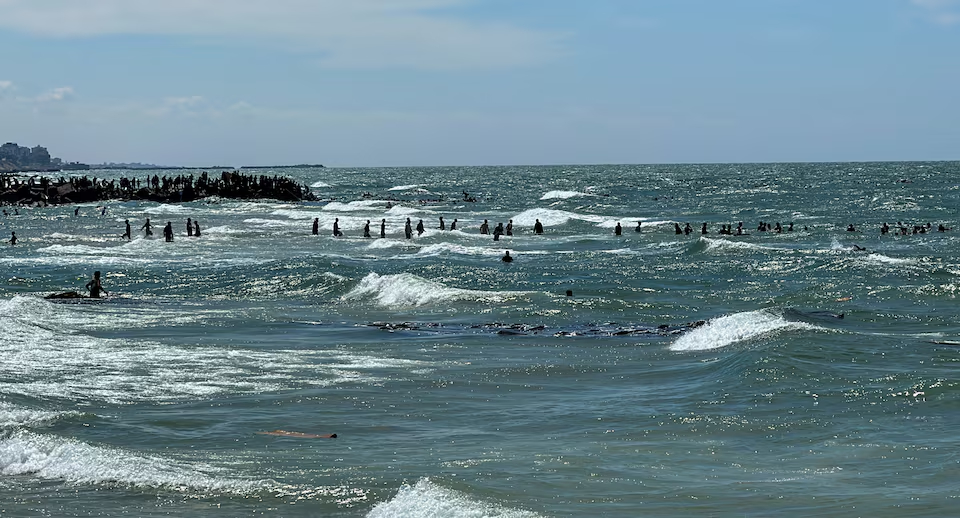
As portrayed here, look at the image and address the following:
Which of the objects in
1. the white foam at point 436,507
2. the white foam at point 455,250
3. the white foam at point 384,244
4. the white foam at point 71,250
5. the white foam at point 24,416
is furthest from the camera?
the white foam at point 384,244

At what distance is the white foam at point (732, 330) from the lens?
23.3 metres

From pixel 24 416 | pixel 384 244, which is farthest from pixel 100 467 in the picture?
pixel 384 244

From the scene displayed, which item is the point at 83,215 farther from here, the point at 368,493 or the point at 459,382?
the point at 368,493

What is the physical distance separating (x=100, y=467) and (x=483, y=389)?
6.92 m

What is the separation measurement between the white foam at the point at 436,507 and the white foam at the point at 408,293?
2010 centimetres

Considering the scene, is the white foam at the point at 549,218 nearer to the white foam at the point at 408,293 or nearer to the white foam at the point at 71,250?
the white foam at the point at 71,250

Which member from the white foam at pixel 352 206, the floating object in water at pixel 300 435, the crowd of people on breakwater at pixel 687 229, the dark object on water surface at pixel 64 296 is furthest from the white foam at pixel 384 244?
the floating object in water at pixel 300 435

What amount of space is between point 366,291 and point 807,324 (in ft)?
47.1

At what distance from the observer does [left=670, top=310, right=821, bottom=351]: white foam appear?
23266mm

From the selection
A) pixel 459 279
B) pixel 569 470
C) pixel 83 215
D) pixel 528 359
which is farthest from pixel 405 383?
pixel 83 215

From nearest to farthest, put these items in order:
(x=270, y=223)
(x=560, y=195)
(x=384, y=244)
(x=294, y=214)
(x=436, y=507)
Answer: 1. (x=436, y=507)
2. (x=384, y=244)
3. (x=270, y=223)
4. (x=294, y=214)
5. (x=560, y=195)

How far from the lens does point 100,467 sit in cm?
1334

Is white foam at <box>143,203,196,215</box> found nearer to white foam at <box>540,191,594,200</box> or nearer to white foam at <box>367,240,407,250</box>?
white foam at <box>367,240,407,250</box>

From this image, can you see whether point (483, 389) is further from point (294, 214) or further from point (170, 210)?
point (170, 210)
